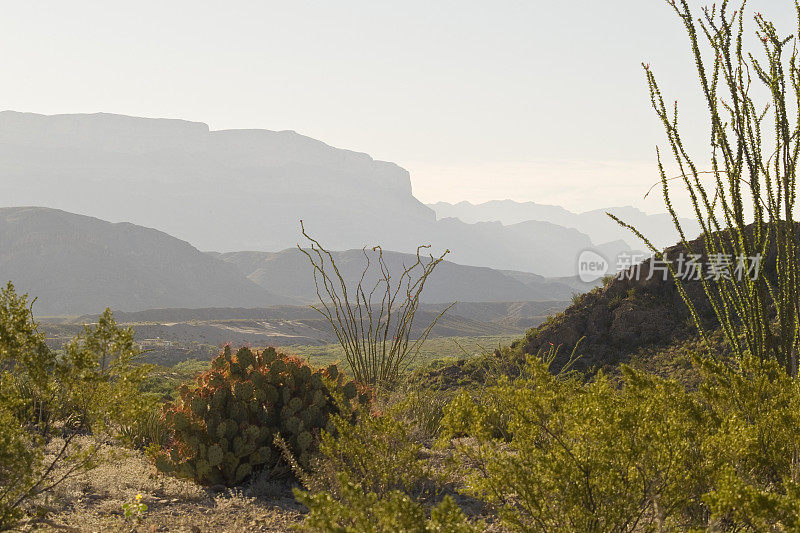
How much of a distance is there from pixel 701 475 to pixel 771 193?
2.18m

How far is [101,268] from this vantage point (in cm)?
10606

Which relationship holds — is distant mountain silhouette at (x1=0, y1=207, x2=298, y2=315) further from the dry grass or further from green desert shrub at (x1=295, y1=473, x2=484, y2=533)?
green desert shrub at (x1=295, y1=473, x2=484, y2=533)

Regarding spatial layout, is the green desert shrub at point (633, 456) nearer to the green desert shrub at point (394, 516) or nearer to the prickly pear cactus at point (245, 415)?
the green desert shrub at point (394, 516)

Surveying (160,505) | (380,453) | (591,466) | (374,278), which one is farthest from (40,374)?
(374,278)

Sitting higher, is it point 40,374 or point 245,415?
point 40,374

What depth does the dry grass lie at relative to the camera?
13.6 feet

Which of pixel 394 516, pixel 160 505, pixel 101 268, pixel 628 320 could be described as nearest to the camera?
pixel 394 516

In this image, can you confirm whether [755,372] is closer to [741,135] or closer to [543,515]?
[741,135]

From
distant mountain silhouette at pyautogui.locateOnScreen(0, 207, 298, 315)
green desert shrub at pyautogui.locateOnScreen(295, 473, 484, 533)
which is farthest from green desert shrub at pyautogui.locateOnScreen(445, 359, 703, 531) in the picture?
distant mountain silhouette at pyautogui.locateOnScreen(0, 207, 298, 315)

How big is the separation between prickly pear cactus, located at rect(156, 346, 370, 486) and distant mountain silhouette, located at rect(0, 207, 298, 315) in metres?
100

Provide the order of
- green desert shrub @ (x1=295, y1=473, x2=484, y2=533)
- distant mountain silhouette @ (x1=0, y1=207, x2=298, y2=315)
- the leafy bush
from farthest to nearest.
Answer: distant mountain silhouette @ (x1=0, y1=207, x2=298, y2=315), the leafy bush, green desert shrub @ (x1=295, y1=473, x2=484, y2=533)

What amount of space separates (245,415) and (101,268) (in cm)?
11155

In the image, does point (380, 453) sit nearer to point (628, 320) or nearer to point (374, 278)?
point (628, 320)

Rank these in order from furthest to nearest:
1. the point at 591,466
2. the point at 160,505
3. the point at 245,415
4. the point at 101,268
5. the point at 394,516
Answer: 1. the point at 101,268
2. the point at 245,415
3. the point at 160,505
4. the point at 591,466
5. the point at 394,516
